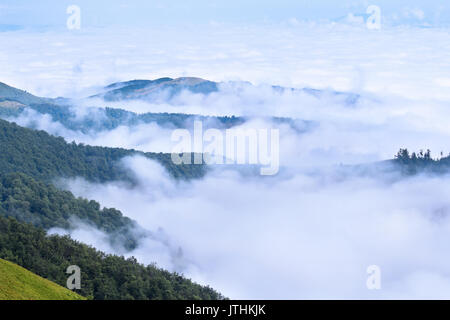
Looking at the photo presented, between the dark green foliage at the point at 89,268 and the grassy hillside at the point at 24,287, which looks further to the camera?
the dark green foliage at the point at 89,268

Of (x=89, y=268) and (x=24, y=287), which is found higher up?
(x=89, y=268)

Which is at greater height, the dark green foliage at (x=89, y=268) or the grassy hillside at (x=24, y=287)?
the dark green foliage at (x=89, y=268)

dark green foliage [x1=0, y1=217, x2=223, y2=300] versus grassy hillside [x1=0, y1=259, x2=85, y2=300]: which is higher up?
dark green foliage [x1=0, y1=217, x2=223, y2=300]

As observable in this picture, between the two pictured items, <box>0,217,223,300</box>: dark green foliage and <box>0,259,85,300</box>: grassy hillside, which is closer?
<box>0,259,85,300</box>: grassy hillside
